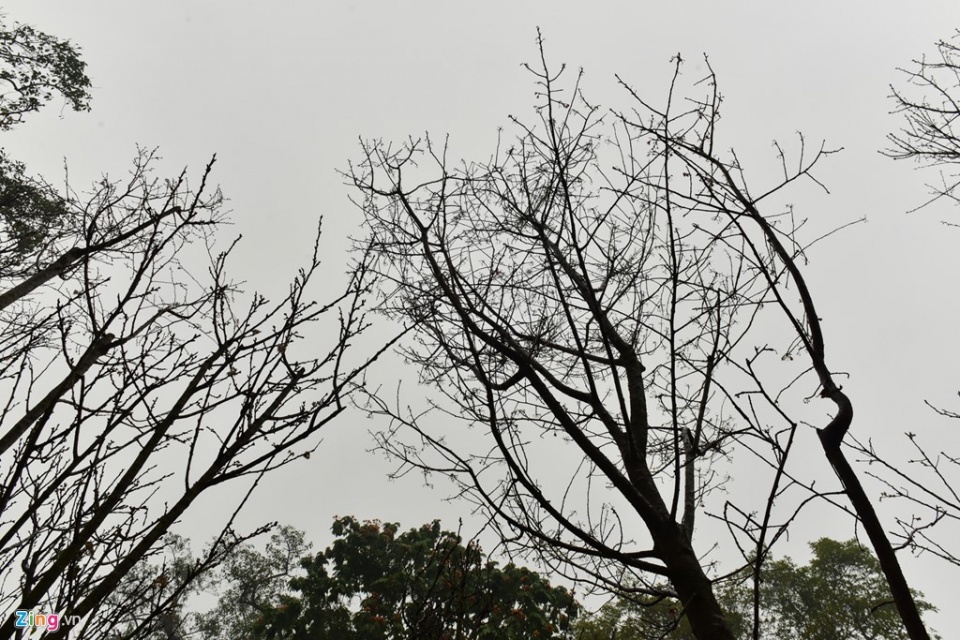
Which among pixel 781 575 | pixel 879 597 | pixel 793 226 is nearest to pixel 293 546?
pixel 781 575

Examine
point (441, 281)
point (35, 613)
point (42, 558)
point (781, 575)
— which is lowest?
point (35, 613)

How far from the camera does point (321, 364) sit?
194cm

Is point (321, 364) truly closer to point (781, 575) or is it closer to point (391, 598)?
point (391, 598)

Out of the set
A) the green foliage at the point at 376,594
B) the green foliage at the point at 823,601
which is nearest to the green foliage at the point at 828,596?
the green foliage at the point at 823,601

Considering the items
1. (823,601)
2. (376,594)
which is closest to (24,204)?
(376,594)

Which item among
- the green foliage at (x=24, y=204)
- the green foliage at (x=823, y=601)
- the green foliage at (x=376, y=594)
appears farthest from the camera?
the green foliage at (x=823, y=601)

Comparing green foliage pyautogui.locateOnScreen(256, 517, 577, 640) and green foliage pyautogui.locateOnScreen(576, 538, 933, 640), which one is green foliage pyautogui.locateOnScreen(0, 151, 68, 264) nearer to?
green foliage pyautogui.locateOnScreen(256, 517, 577, 640)

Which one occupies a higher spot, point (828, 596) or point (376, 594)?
point (828, 596)

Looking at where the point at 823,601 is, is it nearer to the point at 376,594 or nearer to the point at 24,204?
the point at 376,594

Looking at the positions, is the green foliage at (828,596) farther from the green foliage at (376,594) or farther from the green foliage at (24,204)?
the green foliage at (24,204)

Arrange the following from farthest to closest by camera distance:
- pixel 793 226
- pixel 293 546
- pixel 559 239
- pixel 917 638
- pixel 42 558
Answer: pixel 293 546
pixel 559 239
pixel 793 226
pixel 42 558
pixel 917 638

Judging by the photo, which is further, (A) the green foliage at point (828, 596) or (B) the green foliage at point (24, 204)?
(A) the green foliage at point (828, 596)

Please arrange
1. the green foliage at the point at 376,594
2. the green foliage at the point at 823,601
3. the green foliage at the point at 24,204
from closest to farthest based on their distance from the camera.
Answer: the green foliage at the point at 24,204, the green foliage at the point at 376,594, the green foliage at the point at 823,601

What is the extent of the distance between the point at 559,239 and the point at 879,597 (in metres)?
21.3
